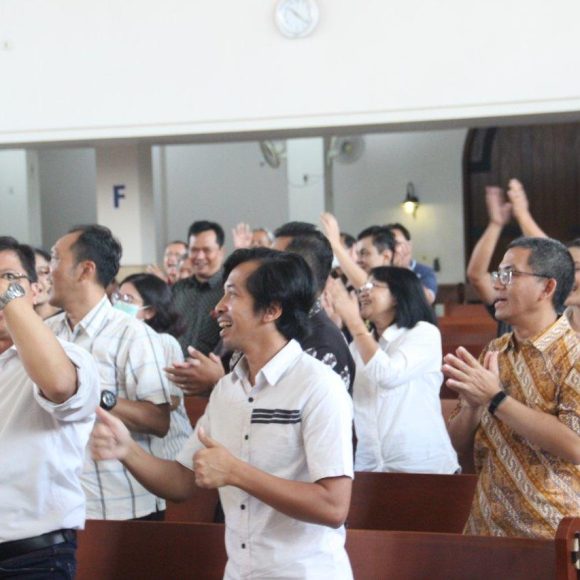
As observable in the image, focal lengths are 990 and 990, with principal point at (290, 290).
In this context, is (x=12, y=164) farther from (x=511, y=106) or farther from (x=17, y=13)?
(x=511, y=106)

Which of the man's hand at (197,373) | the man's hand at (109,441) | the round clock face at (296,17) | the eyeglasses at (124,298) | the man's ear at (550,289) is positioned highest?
the round clock face at (296,17)

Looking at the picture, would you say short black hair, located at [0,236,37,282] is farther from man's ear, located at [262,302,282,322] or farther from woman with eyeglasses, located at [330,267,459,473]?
woman with eyeglasses, located at [330,267,459,473]

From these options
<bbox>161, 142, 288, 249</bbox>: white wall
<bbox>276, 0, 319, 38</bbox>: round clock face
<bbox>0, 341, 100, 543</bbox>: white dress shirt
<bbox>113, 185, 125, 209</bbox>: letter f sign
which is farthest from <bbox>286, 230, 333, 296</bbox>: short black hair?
<bbox>161, 142, 288, 249</bbox>: white wall

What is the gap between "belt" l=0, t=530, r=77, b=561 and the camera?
2002mm

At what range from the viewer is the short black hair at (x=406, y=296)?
142 inches

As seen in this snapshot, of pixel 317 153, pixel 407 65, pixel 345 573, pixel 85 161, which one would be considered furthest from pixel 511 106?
pixel 85 161

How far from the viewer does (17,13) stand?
8352 millimetres

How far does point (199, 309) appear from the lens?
→ 4898 mm

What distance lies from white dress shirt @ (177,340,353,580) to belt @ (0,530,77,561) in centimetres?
37

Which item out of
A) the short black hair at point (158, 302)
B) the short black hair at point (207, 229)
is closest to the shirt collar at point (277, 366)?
the short black hair at point (158, 302)

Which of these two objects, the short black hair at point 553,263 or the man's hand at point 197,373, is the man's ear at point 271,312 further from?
the short black hair at point 553,263

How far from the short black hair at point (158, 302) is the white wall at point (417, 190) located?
9714 mm

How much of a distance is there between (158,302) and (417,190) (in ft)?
33.1

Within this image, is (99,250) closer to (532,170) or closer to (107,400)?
(107,400)
